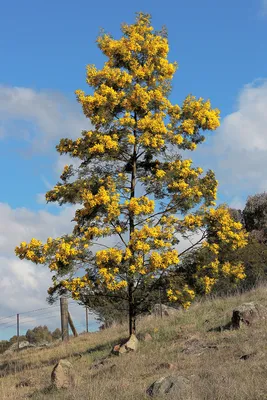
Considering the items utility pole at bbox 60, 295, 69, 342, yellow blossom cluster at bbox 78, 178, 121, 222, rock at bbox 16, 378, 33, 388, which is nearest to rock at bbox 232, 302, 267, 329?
yellow blossom cluster at bbox 78, 178, 121, 222

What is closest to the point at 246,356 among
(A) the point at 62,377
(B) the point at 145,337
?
(A) the point at 62,377

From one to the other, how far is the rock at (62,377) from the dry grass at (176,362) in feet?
0.91

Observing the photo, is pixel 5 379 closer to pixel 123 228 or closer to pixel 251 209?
pixel 123 228

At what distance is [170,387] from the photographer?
10.8 metres

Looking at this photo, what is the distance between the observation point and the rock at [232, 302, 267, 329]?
1772 centimetres

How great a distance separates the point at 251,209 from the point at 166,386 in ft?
115

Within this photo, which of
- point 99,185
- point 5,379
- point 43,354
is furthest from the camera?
point 43,354

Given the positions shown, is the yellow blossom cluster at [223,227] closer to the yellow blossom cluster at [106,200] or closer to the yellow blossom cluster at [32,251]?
the yellow blossom cluster at [106,200]

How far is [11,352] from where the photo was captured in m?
29.8

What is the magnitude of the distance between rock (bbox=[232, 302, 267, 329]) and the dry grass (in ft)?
0.99

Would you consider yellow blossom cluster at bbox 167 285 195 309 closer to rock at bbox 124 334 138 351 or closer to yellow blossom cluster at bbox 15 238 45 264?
rock at bbox 124 334 138 351

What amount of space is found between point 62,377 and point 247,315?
7.08 metres

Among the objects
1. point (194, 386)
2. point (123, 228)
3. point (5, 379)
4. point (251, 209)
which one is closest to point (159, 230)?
point (123, 228)

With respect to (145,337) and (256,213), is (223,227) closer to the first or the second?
(145,337)
